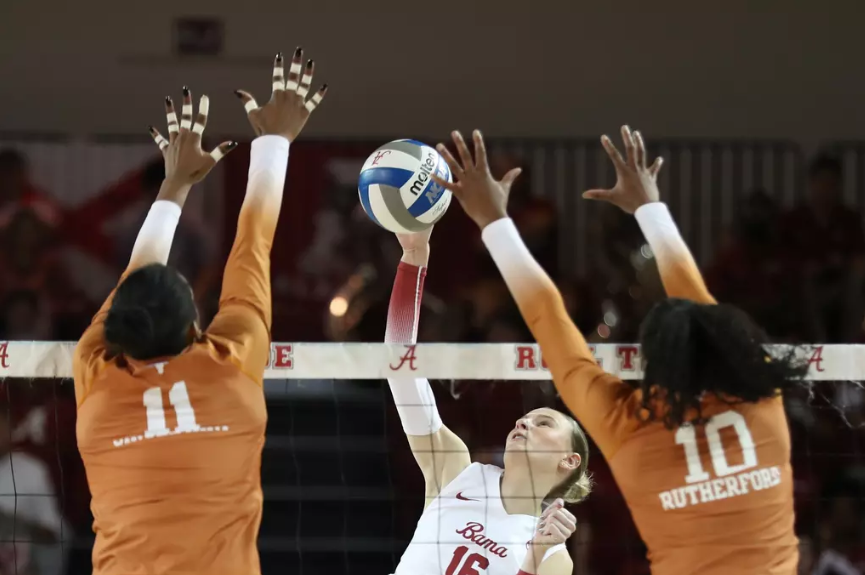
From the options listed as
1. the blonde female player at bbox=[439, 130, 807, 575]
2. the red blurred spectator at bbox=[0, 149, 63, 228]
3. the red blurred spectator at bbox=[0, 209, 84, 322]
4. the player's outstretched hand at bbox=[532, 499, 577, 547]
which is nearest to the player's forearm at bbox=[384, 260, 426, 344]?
the player's outstretched hand at bbox=[532, 499, 577, 547]

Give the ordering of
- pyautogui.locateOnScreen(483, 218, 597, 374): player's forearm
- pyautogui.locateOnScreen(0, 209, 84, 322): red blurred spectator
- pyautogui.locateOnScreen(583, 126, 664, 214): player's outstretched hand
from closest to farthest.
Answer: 1. pyautogui.locateOnScreen(483, 218, 597, 374): player's forearm
2. pyautogui.locateOnScreen(583, 126, 664, 214): player's outstretched hand
3. pyautogui.locateOnScreen(0, 209, 84, 322): red blurred spectator

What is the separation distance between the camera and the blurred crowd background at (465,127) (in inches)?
288

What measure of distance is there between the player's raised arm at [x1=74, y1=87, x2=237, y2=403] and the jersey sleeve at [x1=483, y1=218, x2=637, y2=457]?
876 millimetres

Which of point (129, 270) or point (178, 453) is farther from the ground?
point (129, 270)

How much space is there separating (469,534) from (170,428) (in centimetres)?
148

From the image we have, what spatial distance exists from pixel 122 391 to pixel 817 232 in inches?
227

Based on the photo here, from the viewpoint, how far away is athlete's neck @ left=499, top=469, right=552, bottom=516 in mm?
4062

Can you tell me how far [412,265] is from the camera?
13.6 ft

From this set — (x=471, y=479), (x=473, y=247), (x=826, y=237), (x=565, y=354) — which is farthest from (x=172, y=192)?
(x=826, y=237)

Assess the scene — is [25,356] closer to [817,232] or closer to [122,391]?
[122,391]

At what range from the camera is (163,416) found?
2.88 meters

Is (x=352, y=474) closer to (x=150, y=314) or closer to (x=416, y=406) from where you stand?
(x=416, y=406)

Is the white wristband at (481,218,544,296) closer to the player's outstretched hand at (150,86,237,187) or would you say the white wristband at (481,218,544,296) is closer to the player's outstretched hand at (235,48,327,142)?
the player's outstretched hand at (235,48,327,142)

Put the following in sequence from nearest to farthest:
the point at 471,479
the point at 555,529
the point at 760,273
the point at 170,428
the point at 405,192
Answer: the point at 170,428
the point at 555,529
the point at 405,192
the point at 471,479
the point at 760,273
